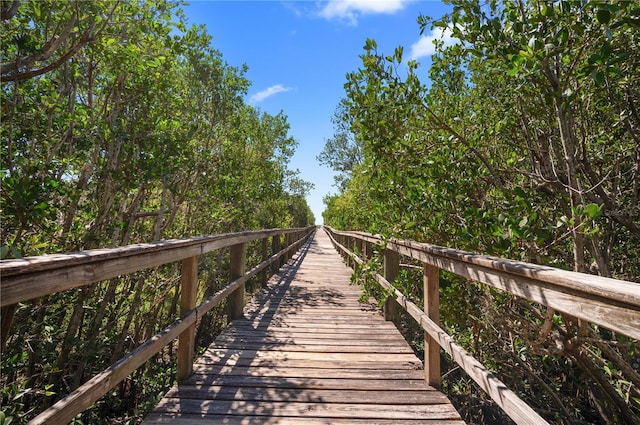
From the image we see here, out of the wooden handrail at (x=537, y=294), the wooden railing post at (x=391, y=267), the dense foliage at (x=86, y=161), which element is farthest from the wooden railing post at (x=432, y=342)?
the dense foliage at (x=86, y=161)

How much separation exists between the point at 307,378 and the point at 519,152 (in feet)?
11.4

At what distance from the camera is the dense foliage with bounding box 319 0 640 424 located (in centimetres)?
223

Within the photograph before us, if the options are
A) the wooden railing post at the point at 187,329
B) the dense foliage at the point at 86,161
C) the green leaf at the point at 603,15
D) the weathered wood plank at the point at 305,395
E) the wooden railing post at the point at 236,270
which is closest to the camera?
the green leaf at the point at 603,15

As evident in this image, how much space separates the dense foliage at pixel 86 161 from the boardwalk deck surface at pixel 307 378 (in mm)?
1274

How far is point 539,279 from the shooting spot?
142 centimetres

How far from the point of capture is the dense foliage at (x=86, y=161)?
316 cm

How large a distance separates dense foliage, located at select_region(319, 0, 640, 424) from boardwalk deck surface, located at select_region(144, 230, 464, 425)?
97 cm

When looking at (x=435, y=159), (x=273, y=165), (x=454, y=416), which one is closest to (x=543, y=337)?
(x=454, y=416)

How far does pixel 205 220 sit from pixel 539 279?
27.8 feet

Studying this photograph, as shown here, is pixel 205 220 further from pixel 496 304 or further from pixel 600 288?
pixel 600 288

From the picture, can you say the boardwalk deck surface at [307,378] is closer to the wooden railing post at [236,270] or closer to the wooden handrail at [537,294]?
the wooden railing post at [236,270]

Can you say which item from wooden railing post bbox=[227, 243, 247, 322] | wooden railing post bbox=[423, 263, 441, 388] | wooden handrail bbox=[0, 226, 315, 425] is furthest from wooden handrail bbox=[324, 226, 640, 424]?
wooden railing post bbox=[227, 243, 247, 322]

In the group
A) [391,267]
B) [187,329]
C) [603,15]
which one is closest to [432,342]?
[391,267]

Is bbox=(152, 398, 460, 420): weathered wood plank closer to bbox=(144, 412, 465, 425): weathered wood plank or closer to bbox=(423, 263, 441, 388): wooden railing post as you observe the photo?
bbox=(144, 412, 465, 425): weathered wood plank
